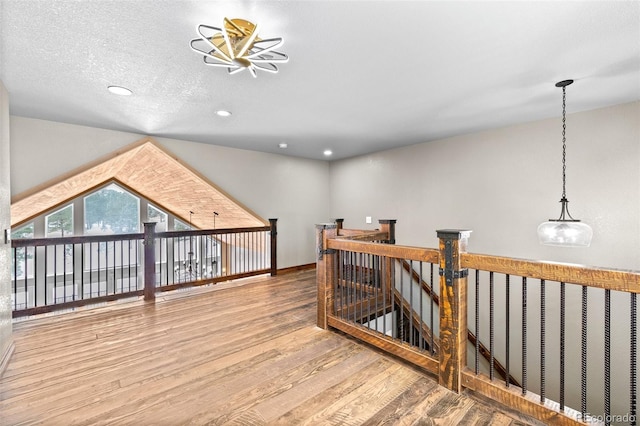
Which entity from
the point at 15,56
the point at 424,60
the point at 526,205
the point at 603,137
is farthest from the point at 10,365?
the point at 603,137

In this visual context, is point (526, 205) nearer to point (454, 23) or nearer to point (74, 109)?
point (454, 23)

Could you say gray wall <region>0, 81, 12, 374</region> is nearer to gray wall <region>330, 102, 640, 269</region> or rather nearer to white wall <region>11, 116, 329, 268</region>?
white wall <region>11, 116, 329, 268</region>

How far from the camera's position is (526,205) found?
12.3 feet

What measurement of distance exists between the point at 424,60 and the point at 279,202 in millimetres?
3960

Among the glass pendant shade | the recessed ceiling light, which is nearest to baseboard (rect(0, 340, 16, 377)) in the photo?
the recessed ceiling light

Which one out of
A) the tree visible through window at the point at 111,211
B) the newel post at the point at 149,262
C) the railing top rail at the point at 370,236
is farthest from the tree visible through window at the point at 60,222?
the railing top rail at the point at 370,236

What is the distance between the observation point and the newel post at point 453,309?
183 centimetres

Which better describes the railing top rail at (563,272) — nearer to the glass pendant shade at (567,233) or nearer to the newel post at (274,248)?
the glass pendant shade at (567,233)

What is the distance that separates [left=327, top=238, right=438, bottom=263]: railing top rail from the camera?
199 centimetres

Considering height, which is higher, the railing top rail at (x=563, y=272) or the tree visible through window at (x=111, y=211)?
the tree visible through window at (x=111, y=211)

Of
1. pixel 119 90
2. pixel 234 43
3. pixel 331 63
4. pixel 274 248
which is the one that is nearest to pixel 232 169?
pixel 274 248

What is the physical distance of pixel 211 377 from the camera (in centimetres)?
204

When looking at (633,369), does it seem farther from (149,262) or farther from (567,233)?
(149,262)

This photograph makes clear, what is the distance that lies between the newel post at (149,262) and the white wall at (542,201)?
157 inches
